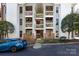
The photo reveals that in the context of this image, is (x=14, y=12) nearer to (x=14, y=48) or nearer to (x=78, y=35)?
(x=14, y=48)

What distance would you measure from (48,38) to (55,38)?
6 cm

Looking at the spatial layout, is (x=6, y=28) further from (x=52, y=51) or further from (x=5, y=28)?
(x=52, y=51)

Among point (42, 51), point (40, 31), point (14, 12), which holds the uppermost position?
point (14, 12)

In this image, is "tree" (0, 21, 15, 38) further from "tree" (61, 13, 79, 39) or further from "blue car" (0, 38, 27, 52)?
"tree" (61, 13, 79, 39)

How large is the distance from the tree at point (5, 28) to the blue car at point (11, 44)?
5cm

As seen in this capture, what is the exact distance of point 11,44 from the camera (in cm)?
246

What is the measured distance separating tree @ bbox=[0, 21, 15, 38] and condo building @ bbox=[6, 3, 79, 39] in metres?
0.03

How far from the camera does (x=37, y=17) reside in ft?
8.10

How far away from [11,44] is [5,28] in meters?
0.15

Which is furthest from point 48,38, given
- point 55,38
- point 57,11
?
point 57,11

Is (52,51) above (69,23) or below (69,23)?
below

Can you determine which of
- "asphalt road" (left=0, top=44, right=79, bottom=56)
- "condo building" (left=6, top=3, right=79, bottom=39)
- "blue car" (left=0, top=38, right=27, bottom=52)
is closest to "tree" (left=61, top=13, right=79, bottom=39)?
"condo building" (left=6, top=3, right=79, bottom=39)

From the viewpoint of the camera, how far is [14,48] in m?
2.47

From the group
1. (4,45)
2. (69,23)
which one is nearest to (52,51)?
(69,23)
